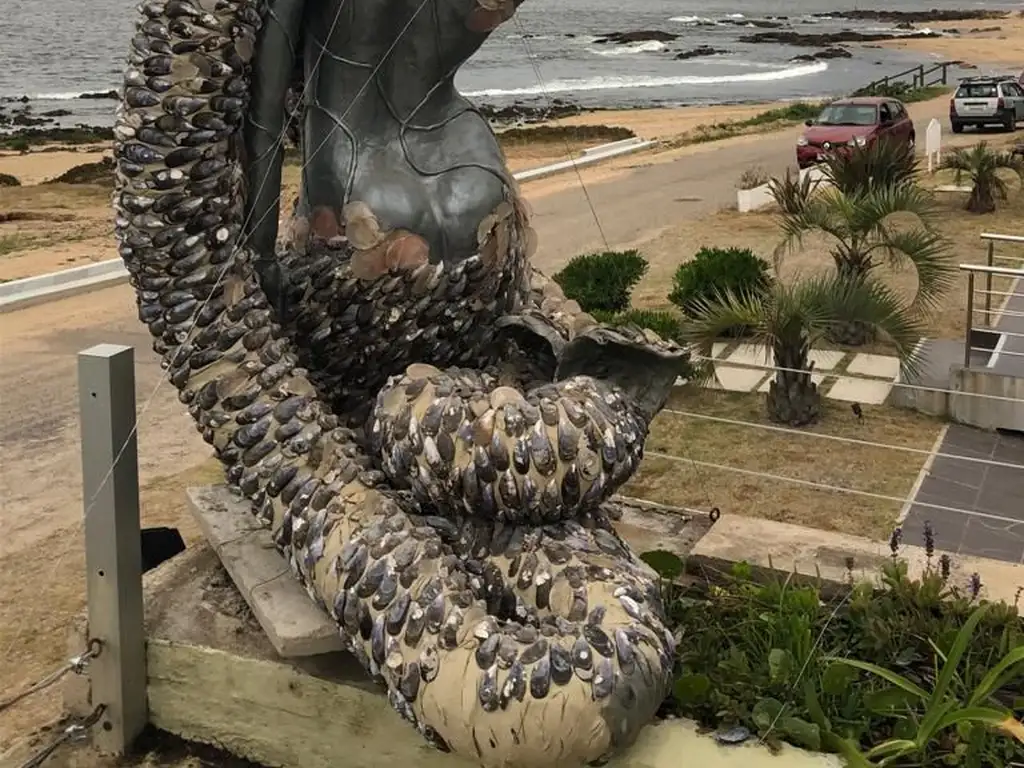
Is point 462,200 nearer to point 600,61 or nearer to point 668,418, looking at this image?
point 668,418

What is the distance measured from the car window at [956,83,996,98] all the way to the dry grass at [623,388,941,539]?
58.1 feet

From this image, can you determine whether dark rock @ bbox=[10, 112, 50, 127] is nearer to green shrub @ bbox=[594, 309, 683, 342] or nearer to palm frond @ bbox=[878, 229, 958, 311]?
green shrub @ bbox=[594, 309, 683, 342]

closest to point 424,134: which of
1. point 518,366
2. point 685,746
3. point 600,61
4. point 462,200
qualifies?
point 462,200

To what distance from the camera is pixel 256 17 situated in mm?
2340

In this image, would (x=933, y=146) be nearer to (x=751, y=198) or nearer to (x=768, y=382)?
(x=751, y=198)

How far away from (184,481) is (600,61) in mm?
48799

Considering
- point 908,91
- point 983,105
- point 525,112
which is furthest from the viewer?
point 908,91

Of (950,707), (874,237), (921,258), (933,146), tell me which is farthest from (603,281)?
(933,146)

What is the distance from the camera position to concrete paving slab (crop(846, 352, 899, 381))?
7.52m

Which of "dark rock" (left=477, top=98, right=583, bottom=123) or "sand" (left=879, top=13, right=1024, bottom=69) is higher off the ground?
"dark rock" (left=477, top=98, right=583, bottom=123)

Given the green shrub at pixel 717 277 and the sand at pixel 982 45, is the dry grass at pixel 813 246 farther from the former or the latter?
the sand at pixel 982 45

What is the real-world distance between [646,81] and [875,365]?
3883cm

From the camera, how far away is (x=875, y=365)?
7.71 meters

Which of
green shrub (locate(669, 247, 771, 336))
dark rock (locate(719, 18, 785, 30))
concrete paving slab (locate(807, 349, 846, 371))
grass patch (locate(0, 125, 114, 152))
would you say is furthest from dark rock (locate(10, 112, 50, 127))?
dark rock (locate(719, 18, 785, 30))
